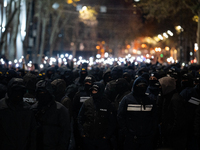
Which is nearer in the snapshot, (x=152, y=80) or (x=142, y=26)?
(x=152, y=80)

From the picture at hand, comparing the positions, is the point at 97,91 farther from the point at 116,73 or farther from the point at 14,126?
the point at 116,73

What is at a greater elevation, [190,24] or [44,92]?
[190,24]

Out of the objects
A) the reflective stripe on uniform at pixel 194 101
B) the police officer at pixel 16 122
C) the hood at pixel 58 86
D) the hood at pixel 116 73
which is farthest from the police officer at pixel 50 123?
the hood at pixel 116 73

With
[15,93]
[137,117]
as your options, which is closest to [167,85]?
[137,117]

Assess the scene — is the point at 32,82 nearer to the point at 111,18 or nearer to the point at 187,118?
the point at 187,118

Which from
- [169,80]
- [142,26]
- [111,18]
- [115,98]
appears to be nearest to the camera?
[169,80]

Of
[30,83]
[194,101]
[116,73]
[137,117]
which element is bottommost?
[137,117]

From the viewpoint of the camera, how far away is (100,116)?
19.5ft

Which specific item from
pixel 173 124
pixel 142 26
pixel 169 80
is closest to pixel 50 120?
pixel 173 124

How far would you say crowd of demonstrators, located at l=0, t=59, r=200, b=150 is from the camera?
4922 millimetres

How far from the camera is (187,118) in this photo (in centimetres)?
677

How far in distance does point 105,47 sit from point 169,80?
8218 cm

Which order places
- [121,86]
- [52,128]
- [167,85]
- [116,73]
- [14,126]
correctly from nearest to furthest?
[14,126], [52,128], [167,85], [121,86], [116,73]

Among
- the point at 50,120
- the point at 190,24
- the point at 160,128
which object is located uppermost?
the point at 190,24
